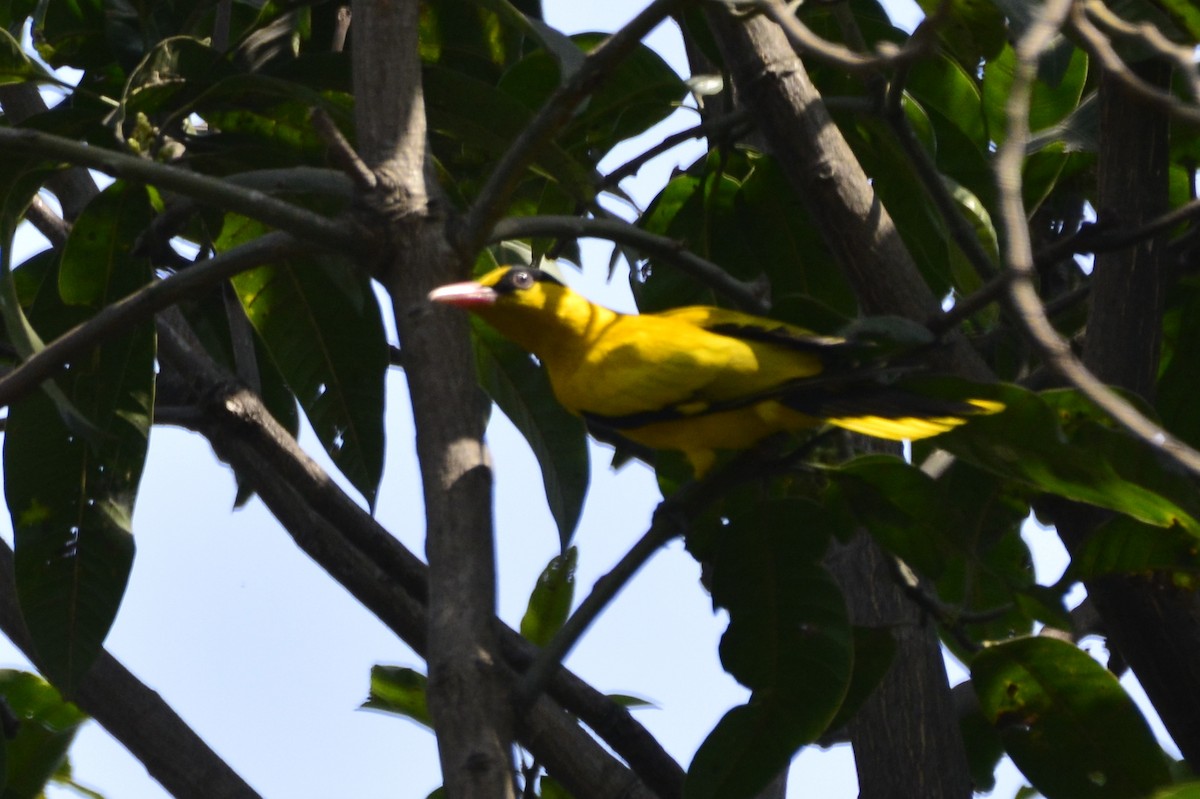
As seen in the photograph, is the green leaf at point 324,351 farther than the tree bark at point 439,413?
Yes

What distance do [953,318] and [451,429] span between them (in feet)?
2.59

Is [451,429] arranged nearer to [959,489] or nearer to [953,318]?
[953,318]

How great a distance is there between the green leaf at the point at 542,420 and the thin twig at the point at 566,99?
126cm

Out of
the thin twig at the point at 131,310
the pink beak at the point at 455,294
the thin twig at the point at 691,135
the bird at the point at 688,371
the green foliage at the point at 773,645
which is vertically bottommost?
the green foliage at the point at 773,645

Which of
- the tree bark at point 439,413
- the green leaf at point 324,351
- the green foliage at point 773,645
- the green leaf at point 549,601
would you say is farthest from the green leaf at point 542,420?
the tree bark at point 439,413

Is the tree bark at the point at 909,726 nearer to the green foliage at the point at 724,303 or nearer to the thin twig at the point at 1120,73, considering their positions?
the green foliage at the point at 724,303

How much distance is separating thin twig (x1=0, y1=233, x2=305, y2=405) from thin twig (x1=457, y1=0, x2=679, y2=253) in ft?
1.06

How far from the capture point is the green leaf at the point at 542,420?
3.27 meters

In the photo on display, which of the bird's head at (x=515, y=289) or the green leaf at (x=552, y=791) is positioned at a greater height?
the bird's head at (x=515, y=289)

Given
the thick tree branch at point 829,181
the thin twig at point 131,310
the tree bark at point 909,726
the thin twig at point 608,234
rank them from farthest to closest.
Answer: the tree bark at point 909,726
the thick tree branch at point 829,181
the thin twig at point 608,234
the thin twig at point 131,310

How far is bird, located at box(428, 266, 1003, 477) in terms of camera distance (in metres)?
2.75

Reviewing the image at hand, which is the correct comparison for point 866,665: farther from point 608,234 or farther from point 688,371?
point 608,234

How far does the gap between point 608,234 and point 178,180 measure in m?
0.71

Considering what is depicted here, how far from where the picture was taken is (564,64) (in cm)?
241
